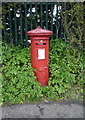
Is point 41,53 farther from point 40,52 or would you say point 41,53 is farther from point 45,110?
point 45,110

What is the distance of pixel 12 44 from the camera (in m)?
4.41

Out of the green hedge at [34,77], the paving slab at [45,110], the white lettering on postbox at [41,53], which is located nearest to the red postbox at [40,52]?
the white lettering on postbox at [41,53]

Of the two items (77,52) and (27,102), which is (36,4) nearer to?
(77,52)

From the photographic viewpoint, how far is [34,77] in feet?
10.8

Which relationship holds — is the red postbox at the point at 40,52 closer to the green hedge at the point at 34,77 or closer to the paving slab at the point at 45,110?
the green hedge at the point at 34,77

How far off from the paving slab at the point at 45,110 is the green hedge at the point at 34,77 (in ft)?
0.60

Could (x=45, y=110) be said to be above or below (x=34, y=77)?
below

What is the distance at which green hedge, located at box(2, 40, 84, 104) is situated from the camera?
125 inches

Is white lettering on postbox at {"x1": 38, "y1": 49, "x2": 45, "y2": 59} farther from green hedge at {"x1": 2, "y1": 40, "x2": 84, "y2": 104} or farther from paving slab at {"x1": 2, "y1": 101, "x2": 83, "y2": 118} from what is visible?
paving slab at {"x1": 2, "y1": 101, "x2": 83, "y2": 118}

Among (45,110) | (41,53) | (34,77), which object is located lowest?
(45,110)

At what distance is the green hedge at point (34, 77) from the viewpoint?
3.18 meters

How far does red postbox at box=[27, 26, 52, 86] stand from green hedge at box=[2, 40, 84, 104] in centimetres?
16

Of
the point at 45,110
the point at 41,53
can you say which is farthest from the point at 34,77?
the point at 45,110

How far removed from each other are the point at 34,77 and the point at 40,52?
0.61 metres
